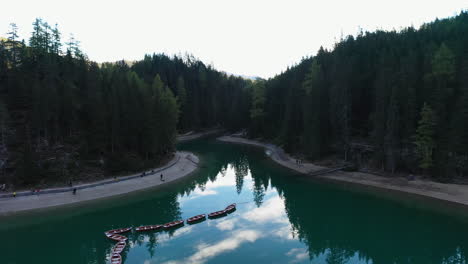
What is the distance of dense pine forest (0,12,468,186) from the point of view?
167ft

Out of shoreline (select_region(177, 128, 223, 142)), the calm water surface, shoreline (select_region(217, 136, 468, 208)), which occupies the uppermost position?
shoreline (select_region(177, 128, 223, 142))

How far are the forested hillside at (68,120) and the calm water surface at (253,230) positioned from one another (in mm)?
11563

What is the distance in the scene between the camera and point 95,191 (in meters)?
49.1

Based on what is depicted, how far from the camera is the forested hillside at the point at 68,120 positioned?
52281 mm

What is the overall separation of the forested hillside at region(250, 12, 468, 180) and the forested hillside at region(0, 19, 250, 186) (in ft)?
117

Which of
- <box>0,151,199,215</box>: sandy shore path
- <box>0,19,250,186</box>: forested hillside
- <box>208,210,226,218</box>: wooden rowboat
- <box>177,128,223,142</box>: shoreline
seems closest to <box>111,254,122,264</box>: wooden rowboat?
<box>208,210,226,218</box>: wooden rowboat

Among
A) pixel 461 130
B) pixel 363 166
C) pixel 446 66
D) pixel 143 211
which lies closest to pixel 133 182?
pixel 143 211

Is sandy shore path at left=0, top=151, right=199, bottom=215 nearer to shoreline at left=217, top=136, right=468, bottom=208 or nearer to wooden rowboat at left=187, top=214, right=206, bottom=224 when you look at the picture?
wooden rowboat at left=187, top=214, right=206, bottom=224

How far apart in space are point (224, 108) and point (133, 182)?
97.3 m

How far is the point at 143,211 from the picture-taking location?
4412 centimetres

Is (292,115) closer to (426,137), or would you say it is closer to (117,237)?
(426,137)

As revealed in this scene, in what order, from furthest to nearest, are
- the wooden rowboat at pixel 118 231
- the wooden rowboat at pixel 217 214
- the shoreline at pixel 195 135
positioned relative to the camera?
1. the shoreline at pixel 195 135
2. the wooden rowboat at pixel 217 214
3. the wooden rowboat at pixel 118 231

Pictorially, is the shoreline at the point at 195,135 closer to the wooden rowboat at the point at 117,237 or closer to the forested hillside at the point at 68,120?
the forested hillside at the point at 68,120

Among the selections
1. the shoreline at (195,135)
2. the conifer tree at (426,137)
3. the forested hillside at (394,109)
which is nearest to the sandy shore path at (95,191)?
the forested hillside at (394,109)
